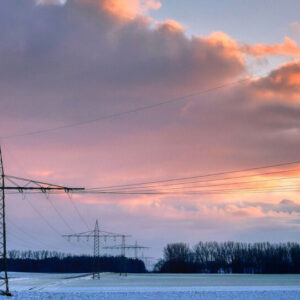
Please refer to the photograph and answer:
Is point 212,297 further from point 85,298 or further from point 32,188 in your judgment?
point 32,188

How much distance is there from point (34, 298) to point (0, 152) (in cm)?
1498

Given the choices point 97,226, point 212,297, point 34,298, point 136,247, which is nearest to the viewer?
point 34,298

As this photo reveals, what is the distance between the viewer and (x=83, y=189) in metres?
51.4

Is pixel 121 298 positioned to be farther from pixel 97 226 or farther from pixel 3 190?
pixel 97 226

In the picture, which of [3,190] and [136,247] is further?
[136,247]

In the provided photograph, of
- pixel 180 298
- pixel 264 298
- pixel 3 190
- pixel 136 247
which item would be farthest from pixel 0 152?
pixel 136 247

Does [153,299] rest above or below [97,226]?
below

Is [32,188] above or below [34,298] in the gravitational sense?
above

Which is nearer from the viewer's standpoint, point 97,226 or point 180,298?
point 180,298

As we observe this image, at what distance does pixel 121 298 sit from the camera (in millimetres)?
51125

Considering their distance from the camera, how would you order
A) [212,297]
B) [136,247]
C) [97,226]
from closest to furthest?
1. [212,297]
2. [97,226]
3. [136,247]

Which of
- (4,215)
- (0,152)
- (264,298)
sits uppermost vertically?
(0,152)

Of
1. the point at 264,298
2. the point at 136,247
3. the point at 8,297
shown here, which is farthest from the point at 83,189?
the point at 136,247

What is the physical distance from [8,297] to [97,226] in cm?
6230
